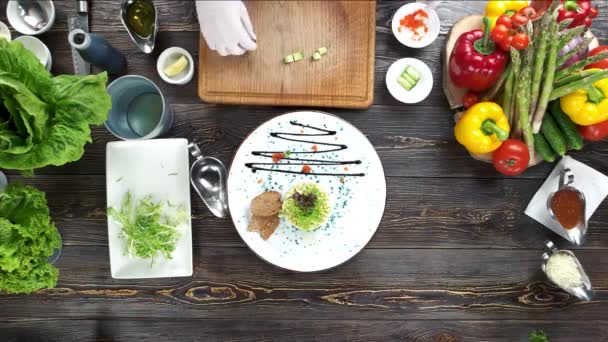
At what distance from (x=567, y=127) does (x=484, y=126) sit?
25 centimetres

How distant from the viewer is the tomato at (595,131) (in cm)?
125

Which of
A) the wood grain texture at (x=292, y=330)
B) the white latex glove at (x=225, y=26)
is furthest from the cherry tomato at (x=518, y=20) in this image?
the wood grain texture at (x=292, y=330)

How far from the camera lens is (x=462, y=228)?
138cm

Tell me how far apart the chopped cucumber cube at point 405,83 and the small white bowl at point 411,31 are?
0.10 meters

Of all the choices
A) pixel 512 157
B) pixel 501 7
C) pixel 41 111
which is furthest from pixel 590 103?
pixel 41 111

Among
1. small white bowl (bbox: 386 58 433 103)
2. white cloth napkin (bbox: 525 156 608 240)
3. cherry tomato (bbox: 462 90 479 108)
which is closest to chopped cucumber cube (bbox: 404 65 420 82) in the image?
small white bowl (bbox: 386 58 433 103)

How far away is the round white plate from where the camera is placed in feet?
4.22

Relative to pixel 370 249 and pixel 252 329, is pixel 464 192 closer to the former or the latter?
pixel 370 249

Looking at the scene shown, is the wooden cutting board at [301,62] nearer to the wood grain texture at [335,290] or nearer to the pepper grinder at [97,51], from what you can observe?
the pepper grinder at [97,51]

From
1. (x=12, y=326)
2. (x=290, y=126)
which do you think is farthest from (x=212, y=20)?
(x=12, y=326)

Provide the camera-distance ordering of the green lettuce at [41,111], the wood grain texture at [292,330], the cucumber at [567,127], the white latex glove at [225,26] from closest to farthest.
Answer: the green lettuce at [41,111]
the white latex glove at [225,26]
the cucumber at [567,127]
the wood grain texture at [292,330]

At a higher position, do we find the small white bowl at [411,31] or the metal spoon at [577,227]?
the small white bowl at [411,31]

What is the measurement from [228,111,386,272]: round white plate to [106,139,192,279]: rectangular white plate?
137 millimetres

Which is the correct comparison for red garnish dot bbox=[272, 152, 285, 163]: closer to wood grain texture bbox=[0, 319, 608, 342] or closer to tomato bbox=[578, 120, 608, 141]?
wood grain texture bbox=[0, 319, 608, 342]
